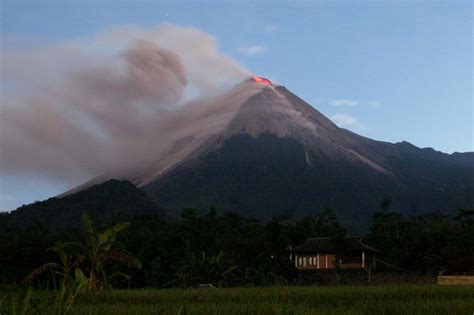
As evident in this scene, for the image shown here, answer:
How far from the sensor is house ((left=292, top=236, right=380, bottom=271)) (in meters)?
56.0

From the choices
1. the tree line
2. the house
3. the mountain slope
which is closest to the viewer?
the tree line

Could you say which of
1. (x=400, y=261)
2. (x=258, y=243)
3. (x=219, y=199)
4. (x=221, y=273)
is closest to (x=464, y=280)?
(x=221, y=273)

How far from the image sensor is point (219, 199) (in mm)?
194250

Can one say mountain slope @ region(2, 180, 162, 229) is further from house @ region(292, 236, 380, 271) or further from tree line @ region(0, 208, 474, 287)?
tree line @ region(0, 208, 474, 287)

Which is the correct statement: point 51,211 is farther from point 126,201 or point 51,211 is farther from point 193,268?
point 193,268

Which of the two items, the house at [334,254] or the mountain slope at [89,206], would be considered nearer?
the house at [334,254]

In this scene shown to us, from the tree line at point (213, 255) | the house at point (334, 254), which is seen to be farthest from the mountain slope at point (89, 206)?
the tree line at point (213, 255)

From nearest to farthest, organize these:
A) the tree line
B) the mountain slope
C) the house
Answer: the tree line, the house, the mountain slope

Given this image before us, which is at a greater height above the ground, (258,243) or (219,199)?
(219,199)

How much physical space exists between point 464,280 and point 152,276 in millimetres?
18427

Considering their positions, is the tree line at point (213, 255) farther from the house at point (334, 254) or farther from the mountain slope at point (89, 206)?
the mountain slope at point (89, 206)

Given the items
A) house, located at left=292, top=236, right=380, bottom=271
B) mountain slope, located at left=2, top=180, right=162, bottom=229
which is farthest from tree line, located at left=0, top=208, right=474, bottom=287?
mountain slope, located at left=2, top=180, right=162, bottom=229

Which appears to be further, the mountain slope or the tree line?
the mountain slope

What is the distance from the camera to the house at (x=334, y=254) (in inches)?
2204
